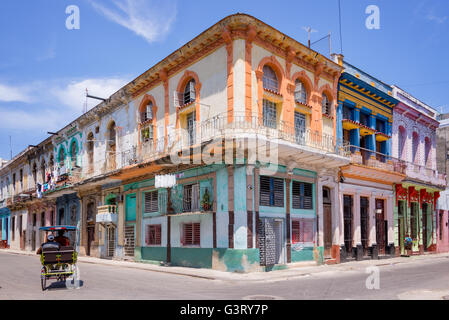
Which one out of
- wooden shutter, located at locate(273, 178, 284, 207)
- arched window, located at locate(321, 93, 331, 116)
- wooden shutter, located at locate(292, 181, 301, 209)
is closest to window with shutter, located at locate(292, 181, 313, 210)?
wooden shutter, located at locate(292, 181, 301, 209)

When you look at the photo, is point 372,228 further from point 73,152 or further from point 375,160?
point 73,152

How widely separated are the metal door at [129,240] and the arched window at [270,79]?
10.6 m

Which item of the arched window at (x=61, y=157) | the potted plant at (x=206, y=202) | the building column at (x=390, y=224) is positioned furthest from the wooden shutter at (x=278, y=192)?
the arched window at (x=61, y=157)

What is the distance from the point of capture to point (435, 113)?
102ft

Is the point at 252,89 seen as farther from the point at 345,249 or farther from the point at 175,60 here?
the point at 345,249

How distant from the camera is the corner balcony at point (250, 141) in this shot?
50.3ft

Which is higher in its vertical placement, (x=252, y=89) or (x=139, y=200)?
(x=252, y=89)

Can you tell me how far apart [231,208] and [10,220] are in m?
36.3

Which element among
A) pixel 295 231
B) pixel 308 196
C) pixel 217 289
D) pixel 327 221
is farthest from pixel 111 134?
pixel 217 289

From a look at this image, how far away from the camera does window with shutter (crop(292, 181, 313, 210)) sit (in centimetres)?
1797

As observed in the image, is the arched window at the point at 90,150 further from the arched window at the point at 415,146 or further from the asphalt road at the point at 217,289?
the arched window at the point at 415,146

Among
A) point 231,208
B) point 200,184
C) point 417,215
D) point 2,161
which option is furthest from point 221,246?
point 2,161

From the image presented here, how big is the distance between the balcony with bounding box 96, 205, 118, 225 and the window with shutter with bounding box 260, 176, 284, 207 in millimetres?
10427

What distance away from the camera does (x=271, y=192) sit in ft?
55.1
